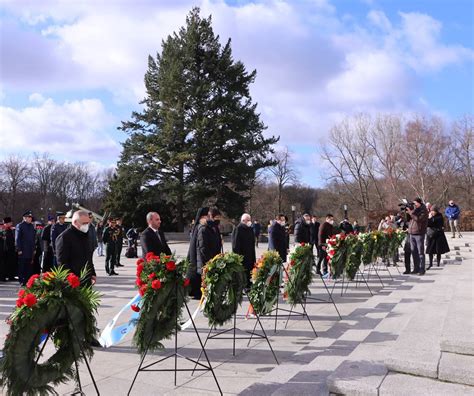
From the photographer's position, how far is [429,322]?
638 cm

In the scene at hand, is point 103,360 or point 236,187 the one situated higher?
point 236,187

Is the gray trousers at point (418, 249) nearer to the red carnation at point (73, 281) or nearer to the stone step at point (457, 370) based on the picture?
the stone step at point (457, 370)

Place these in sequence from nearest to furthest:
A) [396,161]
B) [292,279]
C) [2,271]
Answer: [292,279]
[2,271]
[396,161]

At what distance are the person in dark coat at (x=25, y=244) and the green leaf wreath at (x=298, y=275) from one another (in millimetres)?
7756

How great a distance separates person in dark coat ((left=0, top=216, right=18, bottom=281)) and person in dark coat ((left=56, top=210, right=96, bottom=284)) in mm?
8342

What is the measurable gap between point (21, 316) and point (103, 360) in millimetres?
2500

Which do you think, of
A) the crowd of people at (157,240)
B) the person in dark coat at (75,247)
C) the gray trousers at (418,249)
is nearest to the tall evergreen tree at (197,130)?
the crowd of people at (157,240)

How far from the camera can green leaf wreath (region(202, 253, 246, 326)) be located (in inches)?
228

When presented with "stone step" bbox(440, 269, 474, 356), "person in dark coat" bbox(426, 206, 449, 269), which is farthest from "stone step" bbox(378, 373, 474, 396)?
"person in dark coat" bbox(426, 206, 449, 269)

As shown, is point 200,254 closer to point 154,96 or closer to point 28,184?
point 154,96

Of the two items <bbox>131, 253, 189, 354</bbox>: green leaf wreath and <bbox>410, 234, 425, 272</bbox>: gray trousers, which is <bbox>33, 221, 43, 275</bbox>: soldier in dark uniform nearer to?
<bbox>131, 253, 189, 354</bbox>: green leaf wreath

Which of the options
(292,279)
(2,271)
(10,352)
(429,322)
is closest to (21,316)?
(10,352)

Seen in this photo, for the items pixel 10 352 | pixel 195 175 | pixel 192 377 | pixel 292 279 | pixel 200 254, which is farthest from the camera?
pixel 195 175

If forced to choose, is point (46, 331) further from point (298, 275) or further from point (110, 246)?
point (110, 246)
